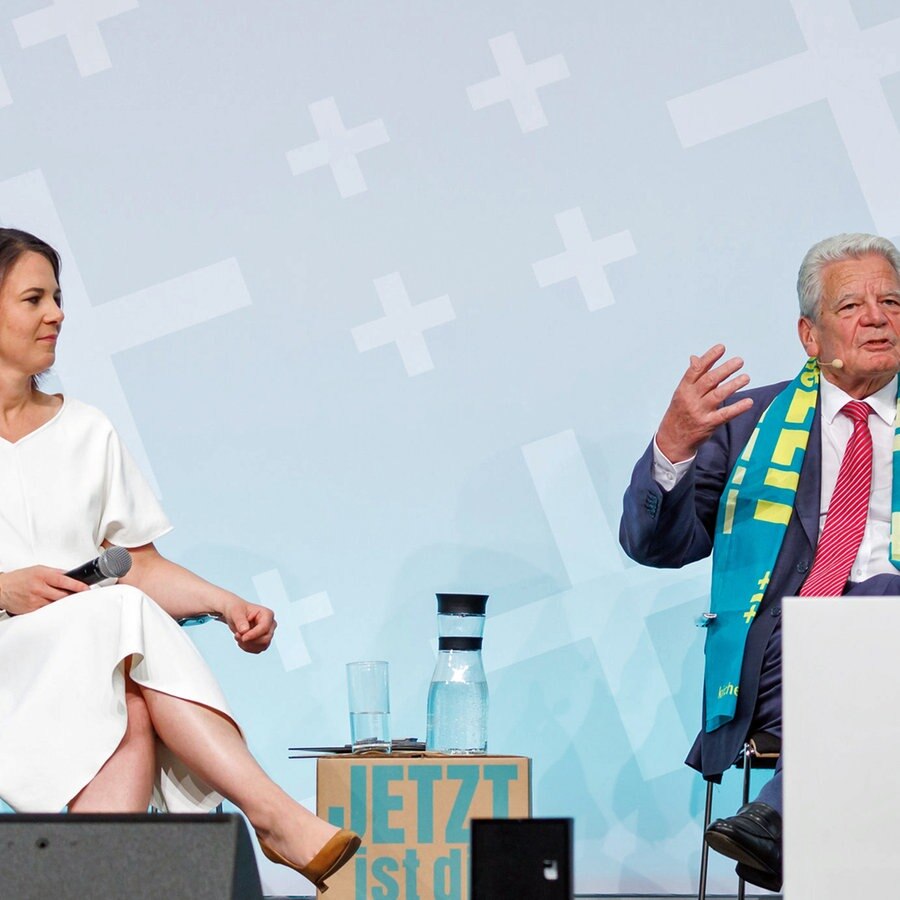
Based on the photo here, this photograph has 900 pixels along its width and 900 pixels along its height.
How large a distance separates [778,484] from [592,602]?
2.51ft

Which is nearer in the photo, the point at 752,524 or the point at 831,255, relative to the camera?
the point at 752,524

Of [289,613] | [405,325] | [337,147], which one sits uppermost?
[337,147]

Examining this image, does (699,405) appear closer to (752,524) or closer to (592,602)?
Result: (752,524)

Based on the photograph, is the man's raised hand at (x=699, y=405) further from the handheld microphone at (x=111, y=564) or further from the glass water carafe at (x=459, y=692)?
the handheld microphone at (x=111, y=564)

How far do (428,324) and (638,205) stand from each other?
53 centimetres

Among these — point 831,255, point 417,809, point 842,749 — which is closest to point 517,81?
point 831,255

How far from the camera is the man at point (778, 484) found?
2.33 meters

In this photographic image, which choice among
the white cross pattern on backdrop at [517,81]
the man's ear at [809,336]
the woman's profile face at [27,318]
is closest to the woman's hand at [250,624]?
the woman's profile face at [27,318]

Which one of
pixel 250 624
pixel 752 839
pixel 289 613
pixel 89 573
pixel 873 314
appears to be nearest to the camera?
pixel 752 839

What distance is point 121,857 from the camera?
4.16 feet

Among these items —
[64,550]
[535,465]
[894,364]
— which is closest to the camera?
[64,550]

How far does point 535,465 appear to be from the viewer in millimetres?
3117

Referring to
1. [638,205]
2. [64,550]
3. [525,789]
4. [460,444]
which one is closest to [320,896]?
[525,789]

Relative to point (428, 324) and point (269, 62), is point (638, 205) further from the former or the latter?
point (269, 62)
